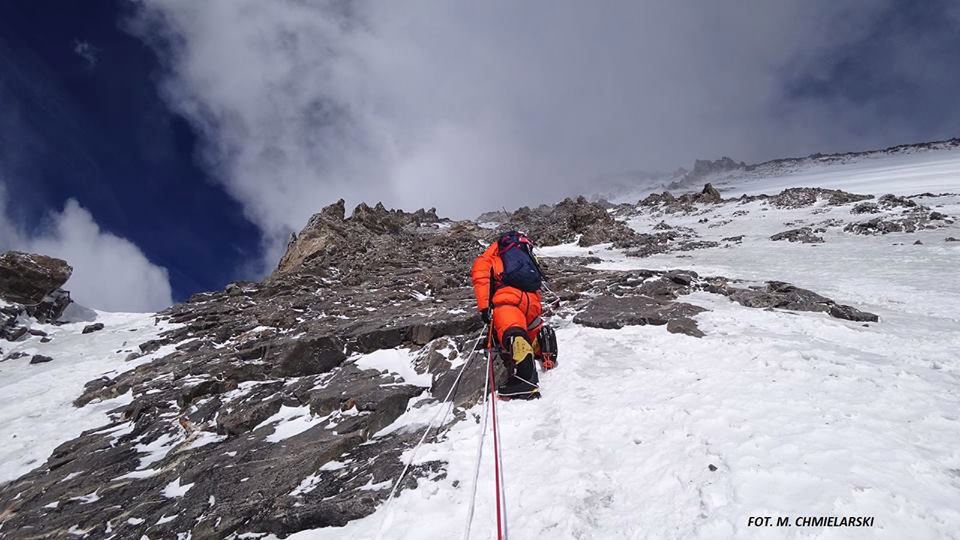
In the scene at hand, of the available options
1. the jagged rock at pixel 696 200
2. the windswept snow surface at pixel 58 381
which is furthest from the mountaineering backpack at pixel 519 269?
the jagged rock at pixel 696 200

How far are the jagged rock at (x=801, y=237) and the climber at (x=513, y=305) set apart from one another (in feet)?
62.1

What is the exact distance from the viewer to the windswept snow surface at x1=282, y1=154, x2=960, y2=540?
351cm

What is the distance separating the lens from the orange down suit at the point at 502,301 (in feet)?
23.1

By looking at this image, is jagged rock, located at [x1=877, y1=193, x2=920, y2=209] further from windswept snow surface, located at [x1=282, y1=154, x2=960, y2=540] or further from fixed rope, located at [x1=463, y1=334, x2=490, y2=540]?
fixed rope, located at [x1=463, y1=334, x2=490, y2=540]

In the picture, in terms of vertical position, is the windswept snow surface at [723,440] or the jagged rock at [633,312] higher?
the jagged rock at [633,312]

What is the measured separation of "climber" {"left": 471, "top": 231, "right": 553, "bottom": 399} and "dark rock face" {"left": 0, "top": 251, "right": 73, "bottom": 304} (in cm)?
1968

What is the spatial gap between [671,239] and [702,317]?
20.0m

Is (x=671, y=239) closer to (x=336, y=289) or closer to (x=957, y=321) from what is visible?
(x=957, y=321)

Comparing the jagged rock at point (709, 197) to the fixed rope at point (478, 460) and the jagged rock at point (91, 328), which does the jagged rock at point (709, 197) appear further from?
the jagged rock at point (91, 328)

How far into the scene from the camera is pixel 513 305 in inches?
284

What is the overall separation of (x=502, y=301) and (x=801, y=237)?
20713mm

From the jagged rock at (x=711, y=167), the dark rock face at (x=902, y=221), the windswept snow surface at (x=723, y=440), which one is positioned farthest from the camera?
the jagged rock at (x=711, y=167)

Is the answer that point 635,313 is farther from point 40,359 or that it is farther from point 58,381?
point 40,359

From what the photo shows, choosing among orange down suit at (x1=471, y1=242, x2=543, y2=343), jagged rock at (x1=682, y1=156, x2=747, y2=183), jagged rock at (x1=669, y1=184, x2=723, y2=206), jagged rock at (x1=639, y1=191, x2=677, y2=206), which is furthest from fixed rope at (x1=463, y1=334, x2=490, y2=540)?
jagged rock at (x1=682, y1=156, x2=747, y2=183)
